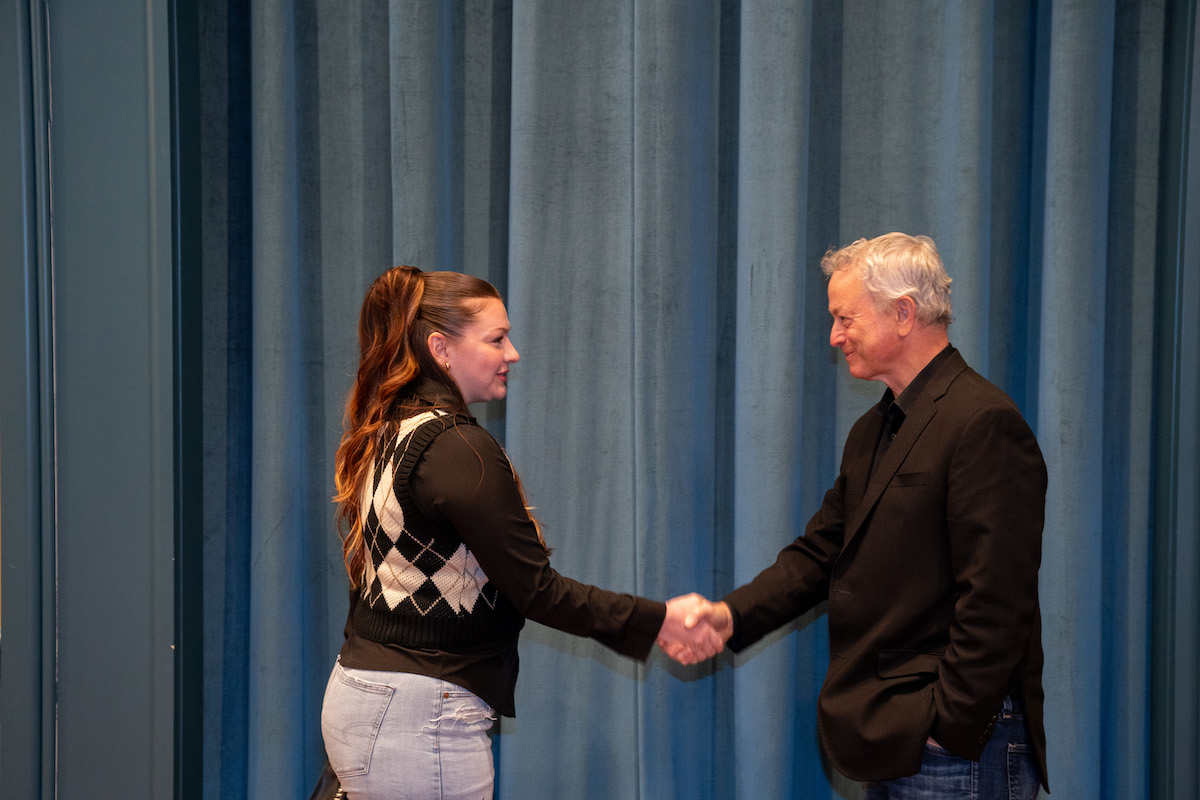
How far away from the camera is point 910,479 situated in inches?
55.8

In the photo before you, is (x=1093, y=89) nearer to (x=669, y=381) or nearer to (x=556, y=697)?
(x=669, y=381)


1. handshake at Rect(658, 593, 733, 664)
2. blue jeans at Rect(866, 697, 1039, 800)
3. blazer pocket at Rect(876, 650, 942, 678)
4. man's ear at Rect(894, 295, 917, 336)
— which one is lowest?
blue jeans at Rect(866, 697, 1039, 800)

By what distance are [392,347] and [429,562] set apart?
1.27ft

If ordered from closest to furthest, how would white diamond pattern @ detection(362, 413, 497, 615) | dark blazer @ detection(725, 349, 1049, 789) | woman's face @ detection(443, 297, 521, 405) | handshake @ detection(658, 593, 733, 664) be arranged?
1. dark blazer @ detection(725, 349, 1049, 789)
2. white diamond pattern @ detection(362, 413, 497, 615)
3. woman's face @ detection(443, 297, 521, 405)
4. handshake @ detection(658, 593, 733, 664)

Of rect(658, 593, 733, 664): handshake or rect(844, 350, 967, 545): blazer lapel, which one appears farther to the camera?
rect(658, 593, 733, 664): handshake

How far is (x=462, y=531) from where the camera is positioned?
140 cm

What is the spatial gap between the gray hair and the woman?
0.69 meters

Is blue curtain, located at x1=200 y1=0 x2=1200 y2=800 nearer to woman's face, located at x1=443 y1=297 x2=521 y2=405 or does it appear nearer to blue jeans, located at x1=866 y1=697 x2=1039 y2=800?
woman's face, located at x1=443 y1=297 x2=521 y2=405

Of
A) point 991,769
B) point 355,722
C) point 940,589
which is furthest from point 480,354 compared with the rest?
point 991,769

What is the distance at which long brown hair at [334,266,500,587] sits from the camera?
4.91 feet

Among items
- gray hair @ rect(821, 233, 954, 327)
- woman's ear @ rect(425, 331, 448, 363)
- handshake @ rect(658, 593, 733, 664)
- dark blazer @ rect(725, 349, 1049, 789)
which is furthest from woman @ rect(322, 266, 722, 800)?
gray hair @ rect(821, 233, 954, 327)

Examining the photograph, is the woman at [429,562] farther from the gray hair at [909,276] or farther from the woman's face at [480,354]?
the gray hair at [909,276]

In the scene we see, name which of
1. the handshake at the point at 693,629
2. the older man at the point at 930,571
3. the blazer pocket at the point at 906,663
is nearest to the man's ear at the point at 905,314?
the older man at the point at 930,571

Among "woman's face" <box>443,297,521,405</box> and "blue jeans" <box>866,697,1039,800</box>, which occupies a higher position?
"woman's face" <box>443,297,521,405</box>
